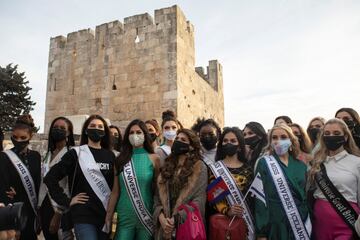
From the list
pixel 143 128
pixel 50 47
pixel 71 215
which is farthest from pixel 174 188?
pixel 50 47

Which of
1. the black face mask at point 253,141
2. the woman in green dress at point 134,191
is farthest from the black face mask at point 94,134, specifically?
the black face mask at point 253,141

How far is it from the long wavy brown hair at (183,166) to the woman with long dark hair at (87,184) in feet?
2.45

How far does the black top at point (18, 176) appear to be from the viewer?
405 cm

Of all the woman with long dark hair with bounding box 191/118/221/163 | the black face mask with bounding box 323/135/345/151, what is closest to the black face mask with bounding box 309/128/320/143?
the black face mask with bounding box 323/135/345/151

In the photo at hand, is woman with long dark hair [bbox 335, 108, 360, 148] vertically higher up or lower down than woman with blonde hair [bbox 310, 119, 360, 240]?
higher up

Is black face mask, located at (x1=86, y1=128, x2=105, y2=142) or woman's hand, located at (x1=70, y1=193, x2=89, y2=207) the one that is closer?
woman's hand, located at (x1=70, y1=193, x2=89, y2=207)

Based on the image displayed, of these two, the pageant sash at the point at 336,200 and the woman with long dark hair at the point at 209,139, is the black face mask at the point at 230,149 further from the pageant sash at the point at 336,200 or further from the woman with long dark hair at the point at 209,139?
the pageant sash at the point at 336,200

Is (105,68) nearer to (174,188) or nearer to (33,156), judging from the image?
(33,156)

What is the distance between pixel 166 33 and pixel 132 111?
10.2ft

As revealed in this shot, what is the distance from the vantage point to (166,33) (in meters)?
11.9

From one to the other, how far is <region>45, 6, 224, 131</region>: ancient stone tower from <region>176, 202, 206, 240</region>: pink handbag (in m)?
8.03

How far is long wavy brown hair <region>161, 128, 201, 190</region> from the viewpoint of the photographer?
3.73m

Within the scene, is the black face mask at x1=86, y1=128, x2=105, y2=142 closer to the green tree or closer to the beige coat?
the beige coat

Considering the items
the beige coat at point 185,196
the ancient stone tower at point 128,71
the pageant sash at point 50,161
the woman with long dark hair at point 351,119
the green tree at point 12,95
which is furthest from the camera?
the green tree at point 12,95
